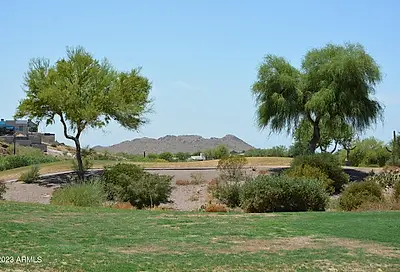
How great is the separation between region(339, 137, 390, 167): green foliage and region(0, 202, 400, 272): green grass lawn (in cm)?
5351

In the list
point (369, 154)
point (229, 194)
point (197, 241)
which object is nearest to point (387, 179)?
point (229, 194)

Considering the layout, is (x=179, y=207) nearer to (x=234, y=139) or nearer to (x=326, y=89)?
(x=326, y=89)

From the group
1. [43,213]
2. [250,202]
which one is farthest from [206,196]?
[43,213]

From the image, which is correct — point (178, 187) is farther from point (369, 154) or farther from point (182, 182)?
point (369, 154)

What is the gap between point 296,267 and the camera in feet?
41.8

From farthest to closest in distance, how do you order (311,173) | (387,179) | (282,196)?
(387,179)
(311,173)
(282,196)

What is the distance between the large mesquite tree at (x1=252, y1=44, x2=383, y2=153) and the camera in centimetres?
4766

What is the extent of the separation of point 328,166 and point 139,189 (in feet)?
39.8

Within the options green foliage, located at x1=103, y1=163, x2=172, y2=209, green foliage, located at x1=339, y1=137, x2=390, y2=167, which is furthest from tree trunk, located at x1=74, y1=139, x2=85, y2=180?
green foliage, located at x1=339, y1=137, x2=390, y2=167

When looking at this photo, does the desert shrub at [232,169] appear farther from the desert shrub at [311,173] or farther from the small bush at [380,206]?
the small bush at [380,206]

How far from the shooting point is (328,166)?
3806cm

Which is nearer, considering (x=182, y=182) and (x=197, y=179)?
(x=182, y=182)

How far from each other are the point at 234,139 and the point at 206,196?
13981 centimetres

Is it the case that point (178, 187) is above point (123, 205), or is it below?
above
